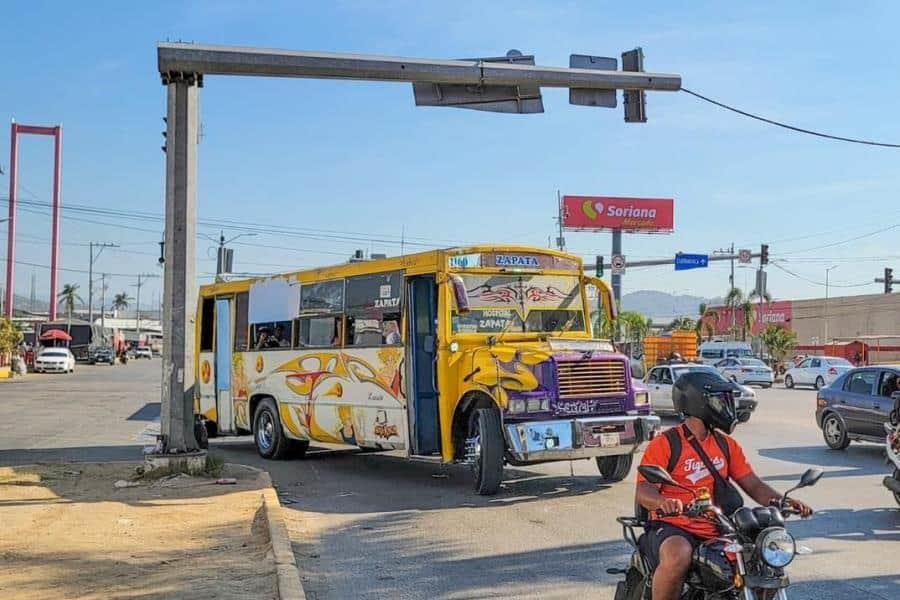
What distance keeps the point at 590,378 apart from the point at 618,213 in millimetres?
64972

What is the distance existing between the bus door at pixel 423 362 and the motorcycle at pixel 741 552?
7890mm

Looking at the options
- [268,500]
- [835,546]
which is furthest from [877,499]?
[268,500]

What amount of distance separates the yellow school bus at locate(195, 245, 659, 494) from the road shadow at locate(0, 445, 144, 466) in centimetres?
267

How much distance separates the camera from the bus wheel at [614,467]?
1216cm

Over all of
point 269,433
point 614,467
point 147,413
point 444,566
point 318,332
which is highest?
point 318,332

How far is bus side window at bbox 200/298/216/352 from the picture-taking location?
17.6 metres

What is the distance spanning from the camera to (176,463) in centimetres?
1233

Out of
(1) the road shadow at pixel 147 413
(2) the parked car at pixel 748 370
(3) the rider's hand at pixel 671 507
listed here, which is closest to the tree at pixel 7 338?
(1) the road shadow at pixel 147 413

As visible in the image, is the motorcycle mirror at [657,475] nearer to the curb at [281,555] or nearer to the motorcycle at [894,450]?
the curb at [281,555]

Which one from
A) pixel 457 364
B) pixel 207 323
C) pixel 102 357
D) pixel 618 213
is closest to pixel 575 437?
pixel 457 364

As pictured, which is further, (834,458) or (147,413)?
(147,413)

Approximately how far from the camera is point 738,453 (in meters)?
4.80

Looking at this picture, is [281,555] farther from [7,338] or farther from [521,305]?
[7,338]

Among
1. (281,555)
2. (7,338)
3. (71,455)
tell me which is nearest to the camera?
(281,555)
